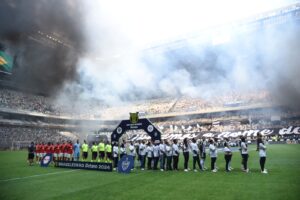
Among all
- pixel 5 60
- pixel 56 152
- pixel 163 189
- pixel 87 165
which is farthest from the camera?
pixel 56 152

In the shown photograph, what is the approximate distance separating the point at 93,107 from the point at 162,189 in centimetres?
1282

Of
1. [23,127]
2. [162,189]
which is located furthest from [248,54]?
[23,127]

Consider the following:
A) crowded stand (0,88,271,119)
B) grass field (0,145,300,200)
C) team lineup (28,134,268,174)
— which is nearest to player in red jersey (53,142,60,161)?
team lineup (28,134,268,174)

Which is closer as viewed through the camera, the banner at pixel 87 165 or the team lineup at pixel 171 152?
the team lineup at pixel 171 152

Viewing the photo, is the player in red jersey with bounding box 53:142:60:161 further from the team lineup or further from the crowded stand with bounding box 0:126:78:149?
the crowded stand with bounding box 0:126:78:149

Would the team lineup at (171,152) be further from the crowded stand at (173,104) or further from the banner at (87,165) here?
the crowded stand at (173,104)

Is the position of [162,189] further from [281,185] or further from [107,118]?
[107,118]

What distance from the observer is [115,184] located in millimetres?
11195

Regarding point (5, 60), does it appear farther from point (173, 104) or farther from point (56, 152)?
point (173, 104)

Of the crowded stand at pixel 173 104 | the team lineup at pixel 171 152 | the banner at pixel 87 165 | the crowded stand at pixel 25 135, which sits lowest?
the banner at pixel 87 165

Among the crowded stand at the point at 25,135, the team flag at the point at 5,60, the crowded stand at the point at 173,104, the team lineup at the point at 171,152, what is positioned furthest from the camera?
the crowded stand at the point at 25,135

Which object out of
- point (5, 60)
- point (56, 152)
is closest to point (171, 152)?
point (56, 152)

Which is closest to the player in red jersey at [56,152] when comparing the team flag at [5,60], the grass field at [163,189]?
the grass field at [163,189]

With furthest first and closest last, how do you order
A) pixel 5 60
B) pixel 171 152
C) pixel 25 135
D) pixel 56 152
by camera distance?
pixel 25 135 < pixel 56 152 < pixel 171 152 < pixel 5 60
